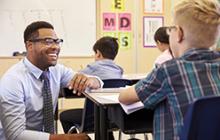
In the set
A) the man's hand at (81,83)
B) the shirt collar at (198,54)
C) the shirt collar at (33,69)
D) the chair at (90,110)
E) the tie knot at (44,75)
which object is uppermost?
the shirt collar at (198,54)

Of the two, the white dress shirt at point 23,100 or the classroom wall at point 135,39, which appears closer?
the white dress shirt at point 23,100

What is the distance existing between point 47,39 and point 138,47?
335cm

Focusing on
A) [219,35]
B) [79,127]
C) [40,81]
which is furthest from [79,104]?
[219,35]

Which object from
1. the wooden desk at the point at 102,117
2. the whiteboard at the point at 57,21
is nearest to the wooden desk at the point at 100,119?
the wooden desk at the point at 102,117

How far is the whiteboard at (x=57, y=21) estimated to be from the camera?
4.67m

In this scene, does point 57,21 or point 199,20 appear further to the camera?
point 57,21

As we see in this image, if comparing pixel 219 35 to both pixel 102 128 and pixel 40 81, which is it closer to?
pixel 102 128

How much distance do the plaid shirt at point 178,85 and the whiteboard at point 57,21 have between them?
363 centimetres

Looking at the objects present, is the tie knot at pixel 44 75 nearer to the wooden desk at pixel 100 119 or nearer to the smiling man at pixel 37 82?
the smiling man at pixel 37 82

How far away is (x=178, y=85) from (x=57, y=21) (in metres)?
3.76

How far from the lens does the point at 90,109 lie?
2523mm

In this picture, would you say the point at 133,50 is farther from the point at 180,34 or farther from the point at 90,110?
the point at 180,34

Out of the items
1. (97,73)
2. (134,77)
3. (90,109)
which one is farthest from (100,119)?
(134,77)

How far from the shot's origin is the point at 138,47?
5281 mm
